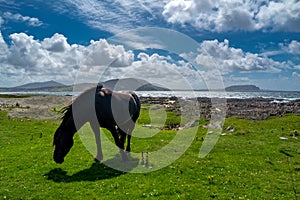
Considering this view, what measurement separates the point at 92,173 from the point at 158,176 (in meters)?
3.89

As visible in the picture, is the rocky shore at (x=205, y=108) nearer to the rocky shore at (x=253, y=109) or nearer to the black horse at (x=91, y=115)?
the rocky shore at (x=253, y=109)

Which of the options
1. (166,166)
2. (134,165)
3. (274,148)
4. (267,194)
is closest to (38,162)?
(134,165)

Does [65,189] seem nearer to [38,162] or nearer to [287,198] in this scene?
[38,162]

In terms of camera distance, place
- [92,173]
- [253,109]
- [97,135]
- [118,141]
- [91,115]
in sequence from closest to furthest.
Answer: [92,173] < [91,115] < [118,141] < [97,135] < [253,109]

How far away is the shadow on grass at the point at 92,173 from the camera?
550 inches

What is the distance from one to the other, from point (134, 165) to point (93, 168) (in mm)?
2612

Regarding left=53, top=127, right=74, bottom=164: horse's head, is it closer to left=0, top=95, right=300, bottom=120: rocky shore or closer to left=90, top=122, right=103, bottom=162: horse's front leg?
left=90, top=122, right=103, bottom=162: horse's front leg

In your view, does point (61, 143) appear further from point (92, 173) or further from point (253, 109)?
point (253, 109)

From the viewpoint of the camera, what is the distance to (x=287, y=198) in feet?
41.1

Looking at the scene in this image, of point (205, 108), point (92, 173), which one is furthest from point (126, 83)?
point (205, 108)

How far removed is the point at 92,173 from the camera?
14789 millimetres

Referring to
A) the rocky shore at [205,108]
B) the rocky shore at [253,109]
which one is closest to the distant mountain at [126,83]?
the rocky shore at [205,108]

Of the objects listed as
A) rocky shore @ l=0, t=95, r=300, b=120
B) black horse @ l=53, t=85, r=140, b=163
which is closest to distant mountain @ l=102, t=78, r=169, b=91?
black horse @ l=53, t=85, r=140, b=163

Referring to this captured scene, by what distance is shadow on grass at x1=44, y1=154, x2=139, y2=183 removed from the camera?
1396 centimetres
